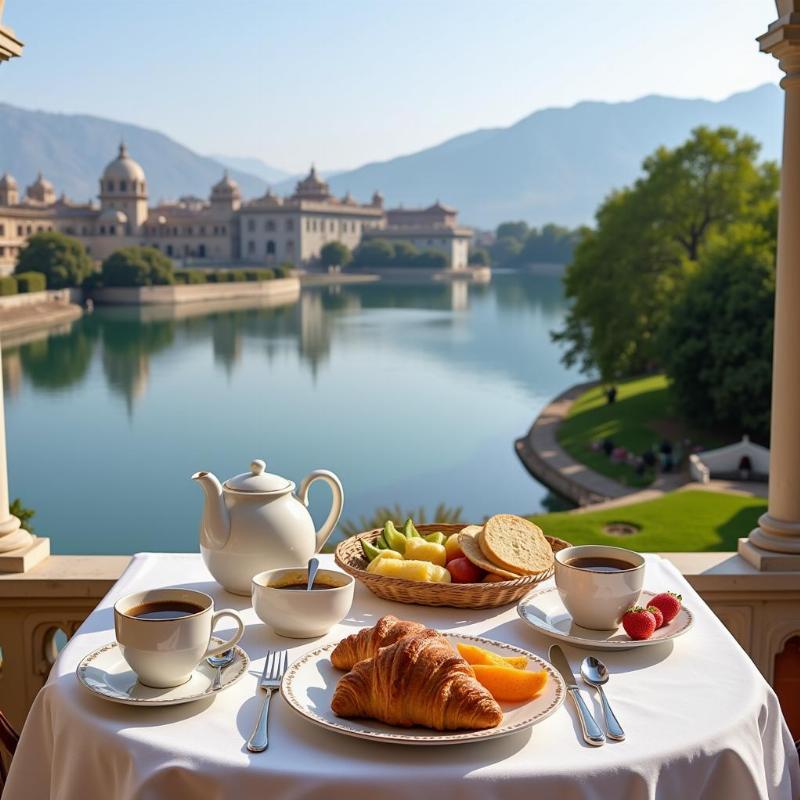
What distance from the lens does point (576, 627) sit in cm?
202

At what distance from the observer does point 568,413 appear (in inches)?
941

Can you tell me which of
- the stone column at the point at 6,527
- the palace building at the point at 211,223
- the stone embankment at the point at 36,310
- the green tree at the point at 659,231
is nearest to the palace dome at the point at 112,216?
the palace building at the point at 211,223

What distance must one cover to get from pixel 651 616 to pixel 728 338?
683 inches

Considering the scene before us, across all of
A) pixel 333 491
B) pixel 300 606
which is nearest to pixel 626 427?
pixel 333 491

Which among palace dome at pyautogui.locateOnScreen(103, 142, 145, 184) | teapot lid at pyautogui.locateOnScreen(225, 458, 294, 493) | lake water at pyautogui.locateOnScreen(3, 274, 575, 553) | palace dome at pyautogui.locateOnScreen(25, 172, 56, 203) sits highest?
palace dome at pyautogui.locateOnScreen(103, 142, 145, 184)

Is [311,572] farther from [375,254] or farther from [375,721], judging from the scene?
[375,254]

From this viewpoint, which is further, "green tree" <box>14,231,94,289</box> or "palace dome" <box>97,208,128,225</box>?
"palace dome" <box>97,208,128,225</box>

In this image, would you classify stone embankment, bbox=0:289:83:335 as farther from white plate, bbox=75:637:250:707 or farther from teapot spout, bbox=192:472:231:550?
white plate, bbox=75:637:250:707

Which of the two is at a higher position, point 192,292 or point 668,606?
point 668,606

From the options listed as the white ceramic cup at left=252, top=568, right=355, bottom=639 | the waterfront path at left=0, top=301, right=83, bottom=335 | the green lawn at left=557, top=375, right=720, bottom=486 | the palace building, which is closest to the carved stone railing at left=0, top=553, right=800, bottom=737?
the white ceramic cup at left=252, top=568, right=355, bottom=639

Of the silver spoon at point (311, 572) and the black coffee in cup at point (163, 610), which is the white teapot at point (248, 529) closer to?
the silver spoon at point (311, 572)

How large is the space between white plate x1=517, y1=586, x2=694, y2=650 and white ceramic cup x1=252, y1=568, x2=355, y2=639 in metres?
0.35

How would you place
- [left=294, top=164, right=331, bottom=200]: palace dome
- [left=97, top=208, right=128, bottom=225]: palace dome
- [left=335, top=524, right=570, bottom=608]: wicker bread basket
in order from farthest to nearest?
1. [left=294, top=164, right=331, bottom=200]: palace dome
2. [left=97, top=208, right=128, bottom=225]: palace dome
3. [left=335, top=524, right=570, bottom=608]: wicker bread basket

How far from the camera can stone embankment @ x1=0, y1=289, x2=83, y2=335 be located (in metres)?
40.3
